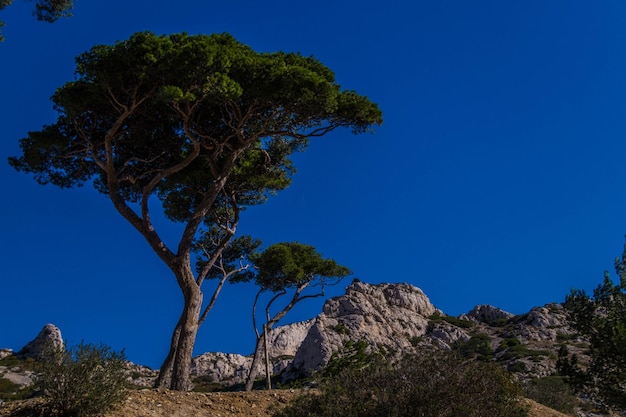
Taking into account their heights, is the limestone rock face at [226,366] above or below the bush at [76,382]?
above

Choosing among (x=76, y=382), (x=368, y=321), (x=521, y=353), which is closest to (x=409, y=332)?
(x=368, y=321)

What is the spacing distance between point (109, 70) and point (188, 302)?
5.64 meters

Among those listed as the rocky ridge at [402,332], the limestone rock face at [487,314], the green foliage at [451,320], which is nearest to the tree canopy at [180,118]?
the rocky ridge at [402,332]

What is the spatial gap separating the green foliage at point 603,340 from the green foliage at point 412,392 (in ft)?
13.6

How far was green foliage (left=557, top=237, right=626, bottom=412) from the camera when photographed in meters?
11.0

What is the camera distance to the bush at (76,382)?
24.4 ft

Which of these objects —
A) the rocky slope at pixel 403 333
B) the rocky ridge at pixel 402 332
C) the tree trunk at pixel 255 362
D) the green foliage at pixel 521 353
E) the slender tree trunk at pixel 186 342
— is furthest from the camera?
the rocky ridge at pixel 402 332

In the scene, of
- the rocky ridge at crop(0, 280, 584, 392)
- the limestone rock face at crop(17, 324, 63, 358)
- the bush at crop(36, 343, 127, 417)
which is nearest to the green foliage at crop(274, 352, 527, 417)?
the bush at crop(36, 343, 127, 417)

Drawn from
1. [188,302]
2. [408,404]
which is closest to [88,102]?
[188,302]

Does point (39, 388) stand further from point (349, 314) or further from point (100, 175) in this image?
point (349, 314)

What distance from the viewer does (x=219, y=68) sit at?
40.0ft

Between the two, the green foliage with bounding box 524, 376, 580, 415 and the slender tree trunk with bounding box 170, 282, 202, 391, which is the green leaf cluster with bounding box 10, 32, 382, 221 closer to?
the slender tree trunk with bounding box 170, 282, 202, 391

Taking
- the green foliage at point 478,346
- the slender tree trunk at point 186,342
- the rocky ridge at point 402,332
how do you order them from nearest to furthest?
1. the slender tree trunk at point 186,342
2. the rocky ridge at point 402,332
3. the green foliage at point 478,346

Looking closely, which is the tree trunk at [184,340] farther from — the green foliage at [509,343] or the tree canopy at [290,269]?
the green foliage at [509,343]
